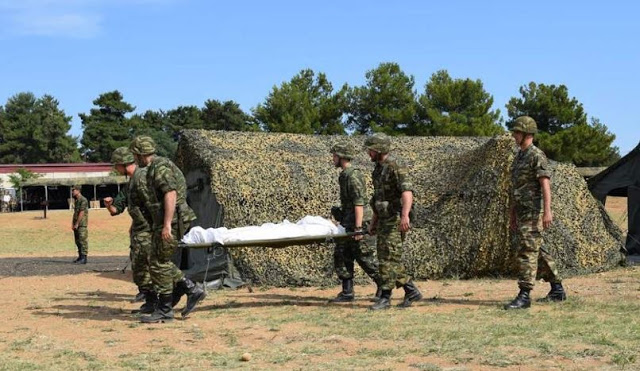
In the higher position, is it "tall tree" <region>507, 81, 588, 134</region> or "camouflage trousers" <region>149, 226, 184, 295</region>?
"tall tree" <region>507, 81, 588, 134</region>

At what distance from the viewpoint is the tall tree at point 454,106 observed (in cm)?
4778

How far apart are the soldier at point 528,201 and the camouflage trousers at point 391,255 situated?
127 centimetres

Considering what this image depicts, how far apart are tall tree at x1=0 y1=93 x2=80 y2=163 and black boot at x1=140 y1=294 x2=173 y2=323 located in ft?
237

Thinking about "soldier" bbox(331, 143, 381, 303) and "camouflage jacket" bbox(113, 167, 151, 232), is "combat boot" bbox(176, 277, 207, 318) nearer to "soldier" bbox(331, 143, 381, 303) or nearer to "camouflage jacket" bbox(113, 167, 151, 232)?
"camouflage jacket" bbox(113, 167, 151, 232)

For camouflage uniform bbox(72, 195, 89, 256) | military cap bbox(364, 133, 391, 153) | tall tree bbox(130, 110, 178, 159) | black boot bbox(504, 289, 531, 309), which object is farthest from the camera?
tall tree bbox(130, 110, 178, 159)

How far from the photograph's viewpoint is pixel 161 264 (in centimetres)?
860

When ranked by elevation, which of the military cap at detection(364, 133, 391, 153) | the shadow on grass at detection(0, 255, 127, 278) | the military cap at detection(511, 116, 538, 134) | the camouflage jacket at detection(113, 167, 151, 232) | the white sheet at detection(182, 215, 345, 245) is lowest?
the shadow on grass at detection(0, 255, 127, 278)

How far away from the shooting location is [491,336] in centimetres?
718

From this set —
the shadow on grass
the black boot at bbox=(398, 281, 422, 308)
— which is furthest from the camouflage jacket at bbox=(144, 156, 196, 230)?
the shadow on grass

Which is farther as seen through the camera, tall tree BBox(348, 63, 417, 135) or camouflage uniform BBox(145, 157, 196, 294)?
tall tree BBox(348, 63, 417, 135)

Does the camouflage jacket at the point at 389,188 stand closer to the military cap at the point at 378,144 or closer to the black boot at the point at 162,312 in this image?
the military cap at the point at 378,144

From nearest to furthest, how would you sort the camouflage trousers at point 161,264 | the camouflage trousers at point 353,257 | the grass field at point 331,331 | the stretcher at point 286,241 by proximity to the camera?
the grass field at point 331,331 → the camouflage trousers at point 161,264 → the stretcher at point 286,241 → the camouflage trousers at point 353,257

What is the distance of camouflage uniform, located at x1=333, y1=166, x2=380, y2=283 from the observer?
9.95 m

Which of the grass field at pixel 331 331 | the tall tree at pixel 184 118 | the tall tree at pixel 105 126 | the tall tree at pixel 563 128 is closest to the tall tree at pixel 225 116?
the tall tree at pixel 184 118
